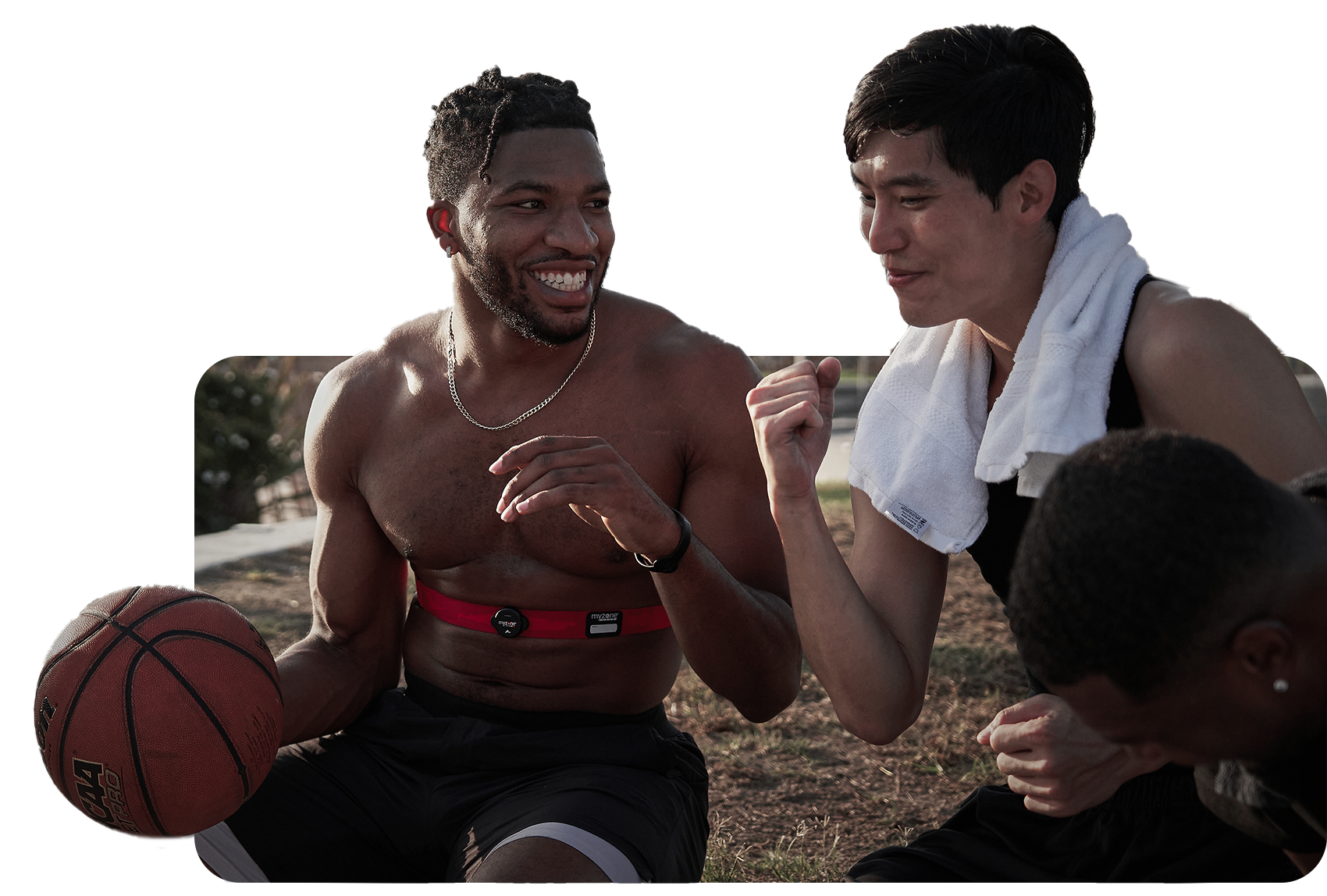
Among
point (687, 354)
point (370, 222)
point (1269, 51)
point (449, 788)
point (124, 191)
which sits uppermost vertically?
point (1269, 51)

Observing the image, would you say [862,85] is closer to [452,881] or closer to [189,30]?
[452,881]

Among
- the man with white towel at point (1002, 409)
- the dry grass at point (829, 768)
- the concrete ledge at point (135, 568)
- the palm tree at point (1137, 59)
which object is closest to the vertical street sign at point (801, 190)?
the dry grass at point (829, 768)

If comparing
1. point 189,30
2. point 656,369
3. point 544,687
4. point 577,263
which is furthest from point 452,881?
point 189,30

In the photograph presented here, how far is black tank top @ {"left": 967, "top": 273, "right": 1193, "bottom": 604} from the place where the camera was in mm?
1938

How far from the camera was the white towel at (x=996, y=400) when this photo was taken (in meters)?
1.91

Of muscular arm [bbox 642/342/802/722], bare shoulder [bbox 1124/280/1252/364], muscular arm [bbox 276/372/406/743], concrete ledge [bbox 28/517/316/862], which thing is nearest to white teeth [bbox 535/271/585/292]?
muscular arm [bbox 642/342/802/722]

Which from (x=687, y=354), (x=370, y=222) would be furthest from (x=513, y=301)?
(x=370, y=222)

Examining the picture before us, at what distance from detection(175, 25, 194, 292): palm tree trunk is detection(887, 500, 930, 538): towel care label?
2.65 m

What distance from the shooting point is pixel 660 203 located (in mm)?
6637

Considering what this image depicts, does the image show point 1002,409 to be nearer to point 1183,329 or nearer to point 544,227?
point 1183,329

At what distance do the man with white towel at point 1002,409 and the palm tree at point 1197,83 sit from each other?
13.2 meters

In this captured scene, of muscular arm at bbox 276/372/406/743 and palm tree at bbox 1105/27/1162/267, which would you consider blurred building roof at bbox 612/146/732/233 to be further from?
palm tree at bbox 1105/27/1162/267

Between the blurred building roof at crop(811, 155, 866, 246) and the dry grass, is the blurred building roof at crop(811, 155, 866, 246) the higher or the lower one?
the higher one

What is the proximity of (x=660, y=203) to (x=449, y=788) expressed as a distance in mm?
4850
